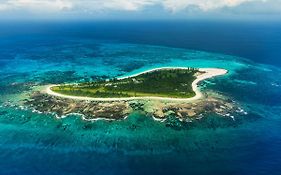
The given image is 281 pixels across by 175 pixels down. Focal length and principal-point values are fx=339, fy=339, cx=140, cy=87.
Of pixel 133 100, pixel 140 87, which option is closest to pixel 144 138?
pixel 133 100

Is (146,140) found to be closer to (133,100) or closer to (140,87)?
(133,100)

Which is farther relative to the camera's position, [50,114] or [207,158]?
[50,114]

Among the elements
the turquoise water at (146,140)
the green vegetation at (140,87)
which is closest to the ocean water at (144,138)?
the turquoise water at (146,140)

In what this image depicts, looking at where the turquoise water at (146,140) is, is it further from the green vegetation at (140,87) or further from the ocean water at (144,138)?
the green vegetation at (140,87)

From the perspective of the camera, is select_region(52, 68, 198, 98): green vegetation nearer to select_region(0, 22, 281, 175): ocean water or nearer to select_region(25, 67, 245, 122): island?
select_region(25, 67, 245, 122): island

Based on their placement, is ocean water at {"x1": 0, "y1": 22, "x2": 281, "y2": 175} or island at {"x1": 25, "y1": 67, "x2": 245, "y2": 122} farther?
island at {"x1": 25, "y1": 67, "x2": 245, "y2": 122}

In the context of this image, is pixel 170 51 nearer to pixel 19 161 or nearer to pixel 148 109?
pixel 148 109

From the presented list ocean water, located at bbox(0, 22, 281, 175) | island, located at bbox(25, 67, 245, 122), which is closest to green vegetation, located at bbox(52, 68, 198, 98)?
island, located at bbox(25, 67, 245, 122)

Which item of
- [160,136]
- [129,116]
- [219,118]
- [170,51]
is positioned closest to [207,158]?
[160,136]
